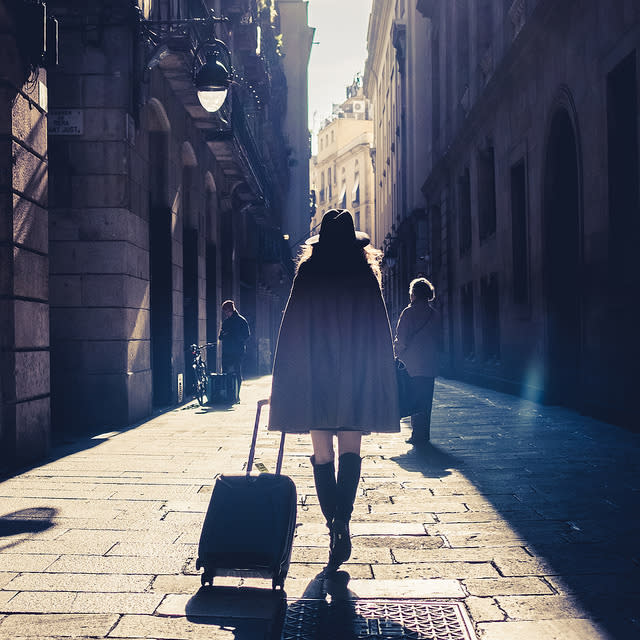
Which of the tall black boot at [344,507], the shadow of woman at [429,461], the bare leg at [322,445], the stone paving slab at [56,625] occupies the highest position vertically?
the bare leg at [322,445]

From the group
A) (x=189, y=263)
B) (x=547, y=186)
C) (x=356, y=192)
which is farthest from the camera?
(x=356, y=192)

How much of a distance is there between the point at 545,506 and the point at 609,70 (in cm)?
661

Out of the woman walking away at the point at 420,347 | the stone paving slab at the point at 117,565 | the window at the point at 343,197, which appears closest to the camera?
the stone paving slab at the point at 117,565

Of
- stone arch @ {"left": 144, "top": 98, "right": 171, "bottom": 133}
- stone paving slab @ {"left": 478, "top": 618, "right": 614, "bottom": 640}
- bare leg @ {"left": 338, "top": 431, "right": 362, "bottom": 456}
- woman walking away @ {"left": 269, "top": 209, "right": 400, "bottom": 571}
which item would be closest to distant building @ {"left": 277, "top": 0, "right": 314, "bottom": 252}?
stone arch @ {"left": 144, "top": 98, "right": 171, "bottom": 133}

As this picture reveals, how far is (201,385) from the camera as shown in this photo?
45.2ft

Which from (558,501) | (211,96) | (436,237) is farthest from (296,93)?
(558,501)

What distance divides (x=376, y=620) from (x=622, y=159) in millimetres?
8145

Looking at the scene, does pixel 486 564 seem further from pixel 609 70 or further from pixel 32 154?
pixel 609 70

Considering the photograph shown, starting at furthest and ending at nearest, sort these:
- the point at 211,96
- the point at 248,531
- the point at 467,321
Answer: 1. the point at 467,321
2. the point at 211,96
3. the point at 248,531

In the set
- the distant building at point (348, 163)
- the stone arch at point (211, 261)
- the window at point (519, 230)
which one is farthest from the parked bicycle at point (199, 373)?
the distant building at point (348, 163)

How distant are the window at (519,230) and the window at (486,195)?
275 cm

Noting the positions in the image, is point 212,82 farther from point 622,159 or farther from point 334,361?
point 334,361

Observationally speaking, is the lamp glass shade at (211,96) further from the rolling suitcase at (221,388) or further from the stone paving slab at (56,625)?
the stone paving slab at (56,625)

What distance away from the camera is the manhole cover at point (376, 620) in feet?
10.2
